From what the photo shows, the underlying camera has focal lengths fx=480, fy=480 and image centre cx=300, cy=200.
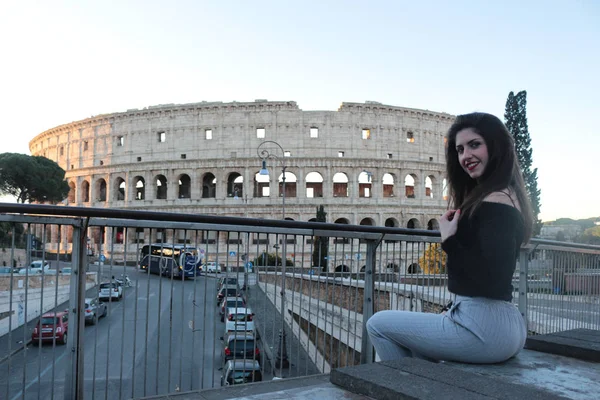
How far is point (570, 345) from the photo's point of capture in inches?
139

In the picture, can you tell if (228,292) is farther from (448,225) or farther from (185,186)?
(185,186)

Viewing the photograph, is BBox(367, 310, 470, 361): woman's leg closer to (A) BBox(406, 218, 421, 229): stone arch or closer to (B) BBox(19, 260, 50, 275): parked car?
(B) BBox(19, 260, 50, 275): parked car

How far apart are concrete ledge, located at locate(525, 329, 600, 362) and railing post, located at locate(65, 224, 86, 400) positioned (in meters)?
3.27

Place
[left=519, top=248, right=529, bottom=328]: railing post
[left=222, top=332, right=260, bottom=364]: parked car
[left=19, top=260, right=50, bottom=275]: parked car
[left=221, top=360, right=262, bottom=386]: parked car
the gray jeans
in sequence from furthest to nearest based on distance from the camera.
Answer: [left=519, top=248, right=529, bottom=328]: railing post → [left=19, top=260, right=50, bottom=275]: parked car → [left=221, top=360, right=262, bottom=386]: parked car → [left=222, top=332, right=260, bottom=364]: parked car → the gray jeans

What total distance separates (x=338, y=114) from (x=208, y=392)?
A: 4977 centimetres

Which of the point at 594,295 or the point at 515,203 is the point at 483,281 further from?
the point at 594,295

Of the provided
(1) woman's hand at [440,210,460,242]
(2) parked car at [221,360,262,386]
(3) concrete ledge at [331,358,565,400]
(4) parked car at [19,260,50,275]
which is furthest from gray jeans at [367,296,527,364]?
(4) parked car at [19,260,50,275]

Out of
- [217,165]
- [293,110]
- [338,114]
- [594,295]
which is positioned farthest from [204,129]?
[594,295]

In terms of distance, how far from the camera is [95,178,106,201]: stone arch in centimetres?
5579

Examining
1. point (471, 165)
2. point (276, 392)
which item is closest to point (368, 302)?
point (276, 392)

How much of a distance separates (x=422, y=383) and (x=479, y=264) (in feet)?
2.41

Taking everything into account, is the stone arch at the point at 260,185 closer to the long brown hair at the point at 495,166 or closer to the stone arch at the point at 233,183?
the stone arch at the point at 233,183

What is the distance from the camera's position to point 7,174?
49594 millimetres

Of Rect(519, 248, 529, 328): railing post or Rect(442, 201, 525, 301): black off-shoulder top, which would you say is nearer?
Rect(442, 201, 525, 301): black off-shoulder top
